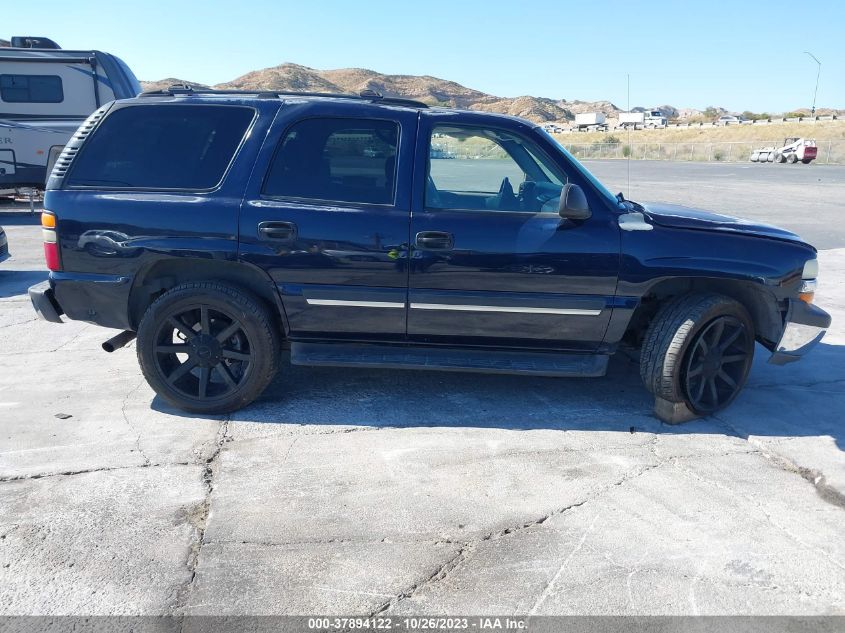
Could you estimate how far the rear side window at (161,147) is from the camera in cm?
420

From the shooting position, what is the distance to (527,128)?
4.25 m

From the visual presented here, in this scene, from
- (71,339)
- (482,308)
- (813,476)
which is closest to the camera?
(813,476)

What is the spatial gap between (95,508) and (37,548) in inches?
13.3

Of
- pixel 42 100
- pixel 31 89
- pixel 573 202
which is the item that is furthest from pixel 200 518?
pixel 31 89

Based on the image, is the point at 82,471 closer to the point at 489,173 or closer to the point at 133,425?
the point at 133,425

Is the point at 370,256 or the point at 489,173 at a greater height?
the point at 489,173

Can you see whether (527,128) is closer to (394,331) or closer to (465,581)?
(394,331)

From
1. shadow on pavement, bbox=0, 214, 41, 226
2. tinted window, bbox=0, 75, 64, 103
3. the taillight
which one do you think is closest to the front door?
the taillight

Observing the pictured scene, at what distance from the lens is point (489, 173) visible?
4570mm

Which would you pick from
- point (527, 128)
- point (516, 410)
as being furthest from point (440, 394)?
point (527, 128)

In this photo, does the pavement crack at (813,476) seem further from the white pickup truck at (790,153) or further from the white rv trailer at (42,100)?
the white pickup truck at (790,153)

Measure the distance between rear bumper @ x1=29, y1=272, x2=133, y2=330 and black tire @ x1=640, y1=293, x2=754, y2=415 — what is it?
11.0 ft

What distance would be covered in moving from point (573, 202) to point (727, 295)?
1.33 metres

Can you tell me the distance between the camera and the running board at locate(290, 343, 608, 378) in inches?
168
